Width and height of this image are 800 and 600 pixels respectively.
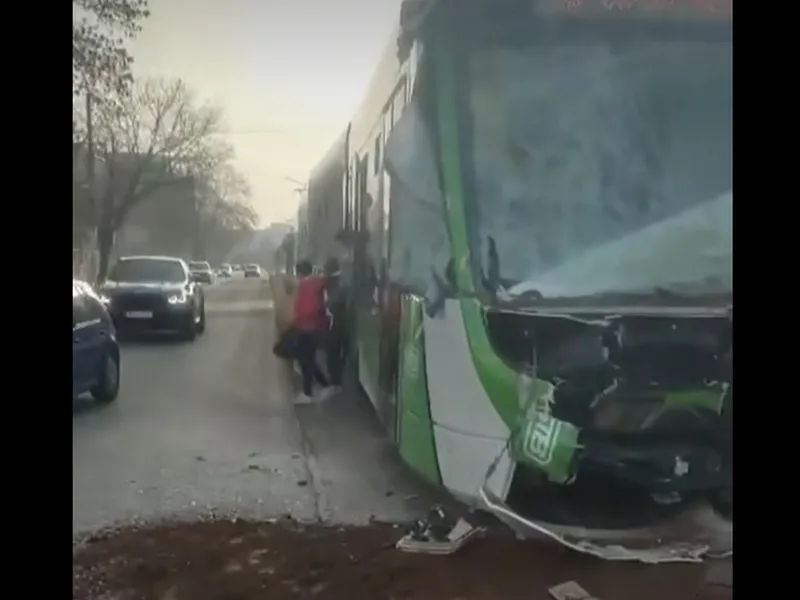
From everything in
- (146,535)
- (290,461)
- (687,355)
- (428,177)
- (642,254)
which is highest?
(428,177)

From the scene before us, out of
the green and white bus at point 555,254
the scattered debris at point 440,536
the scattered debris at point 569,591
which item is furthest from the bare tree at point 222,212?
the scattered debris at point 569,591

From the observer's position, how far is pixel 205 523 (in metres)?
2.12

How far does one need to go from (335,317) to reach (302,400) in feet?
0.65

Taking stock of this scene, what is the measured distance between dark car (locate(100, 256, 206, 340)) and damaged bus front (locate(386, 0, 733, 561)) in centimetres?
45

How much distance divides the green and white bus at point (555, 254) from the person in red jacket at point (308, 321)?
0.10 metres

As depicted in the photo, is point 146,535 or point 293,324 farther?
point 293,324

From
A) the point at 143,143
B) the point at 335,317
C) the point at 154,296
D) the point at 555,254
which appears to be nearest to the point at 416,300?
the point at 335,317

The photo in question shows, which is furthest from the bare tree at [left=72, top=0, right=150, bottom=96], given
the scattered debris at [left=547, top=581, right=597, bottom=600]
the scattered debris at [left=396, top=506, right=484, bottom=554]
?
the scattered debris at [left=547, top=581, right=597, bottom=600]

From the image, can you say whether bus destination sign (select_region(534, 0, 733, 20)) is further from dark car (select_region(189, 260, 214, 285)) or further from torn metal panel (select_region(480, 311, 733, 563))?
dark car (select_region(189, 260, 214, 285))

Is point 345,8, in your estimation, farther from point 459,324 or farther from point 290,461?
point 290,461

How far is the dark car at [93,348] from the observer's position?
210 centimetres

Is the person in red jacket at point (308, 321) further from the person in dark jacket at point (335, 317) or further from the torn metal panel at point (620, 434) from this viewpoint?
the torn metal panel at point (620, 434)

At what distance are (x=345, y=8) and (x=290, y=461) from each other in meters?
1.00
